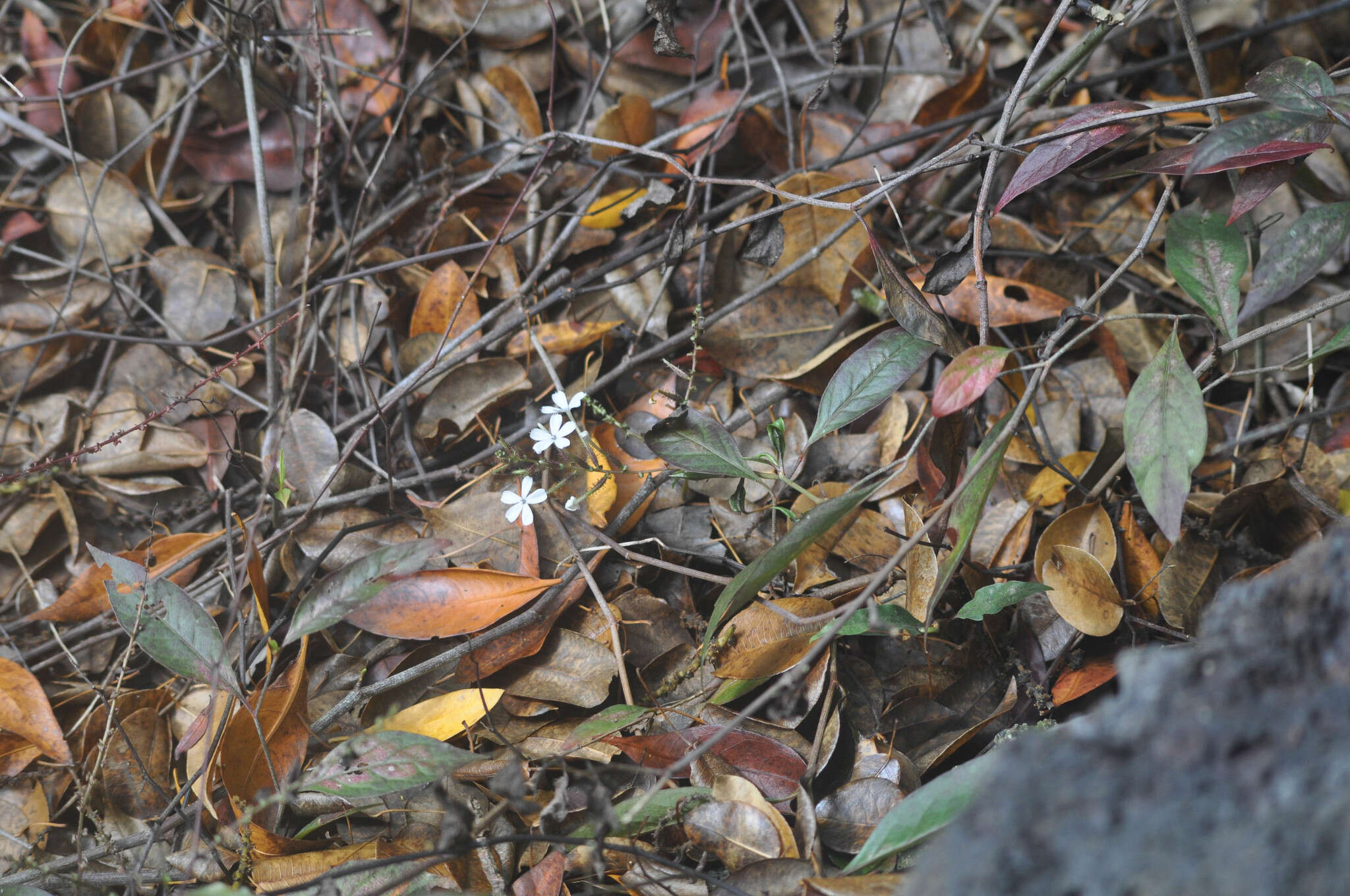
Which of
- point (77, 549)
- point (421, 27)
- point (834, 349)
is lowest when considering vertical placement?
point (77, 549)

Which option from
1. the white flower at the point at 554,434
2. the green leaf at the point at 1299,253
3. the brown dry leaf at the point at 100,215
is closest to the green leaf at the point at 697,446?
the white flower at the point at 554,434

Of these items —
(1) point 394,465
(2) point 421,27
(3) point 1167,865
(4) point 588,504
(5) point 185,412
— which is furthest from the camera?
(2) point 421,27

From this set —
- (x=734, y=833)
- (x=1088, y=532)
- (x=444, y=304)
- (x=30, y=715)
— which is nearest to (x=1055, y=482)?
(x=1088, y=532)

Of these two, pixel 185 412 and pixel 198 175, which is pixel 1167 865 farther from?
pixel 198 175

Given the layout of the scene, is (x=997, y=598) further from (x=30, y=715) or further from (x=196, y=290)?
(x=196, y=290)

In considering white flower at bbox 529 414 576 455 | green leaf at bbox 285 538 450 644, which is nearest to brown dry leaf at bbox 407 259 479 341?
white flower at bbox 529 414 576 455

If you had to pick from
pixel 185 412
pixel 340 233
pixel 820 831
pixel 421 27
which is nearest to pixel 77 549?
pixel 185 412
